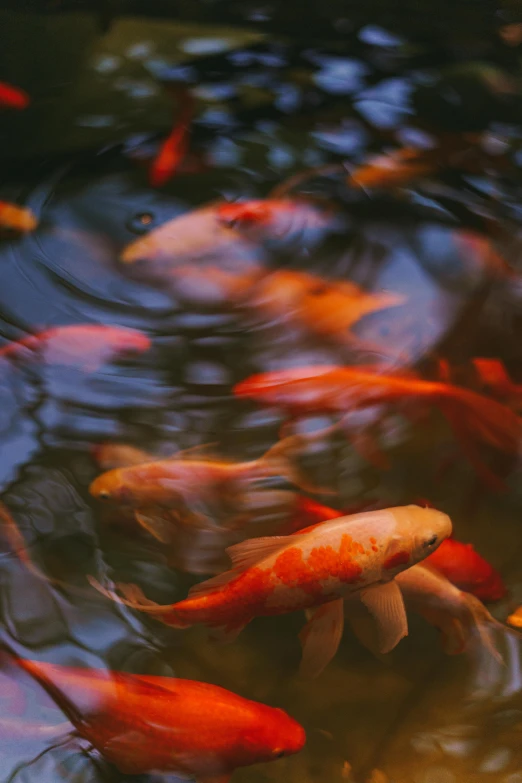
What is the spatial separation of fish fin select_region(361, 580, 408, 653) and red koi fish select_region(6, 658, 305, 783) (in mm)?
268

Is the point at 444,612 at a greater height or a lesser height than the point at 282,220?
lesser

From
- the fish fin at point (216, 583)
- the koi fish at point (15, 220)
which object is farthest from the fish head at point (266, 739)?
the koi fish at point (15, 220)

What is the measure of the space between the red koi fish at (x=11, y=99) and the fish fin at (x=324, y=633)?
106 inches

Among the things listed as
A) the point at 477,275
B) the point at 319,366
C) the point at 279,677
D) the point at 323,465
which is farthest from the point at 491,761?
the point at 477,275

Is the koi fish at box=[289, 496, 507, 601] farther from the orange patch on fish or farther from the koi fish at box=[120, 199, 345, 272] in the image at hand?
the koi fish at box=[120, 199, 345, 272]

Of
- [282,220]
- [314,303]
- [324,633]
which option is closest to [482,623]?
[324,633]

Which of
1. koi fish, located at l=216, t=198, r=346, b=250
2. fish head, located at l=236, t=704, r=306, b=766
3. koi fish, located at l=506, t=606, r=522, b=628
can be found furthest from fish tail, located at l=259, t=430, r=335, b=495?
koi fish, located at l=216, t=198, r=346, b=250

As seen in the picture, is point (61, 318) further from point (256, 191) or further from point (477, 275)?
point (477, 275)

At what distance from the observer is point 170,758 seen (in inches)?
53.7

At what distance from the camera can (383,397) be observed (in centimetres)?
212

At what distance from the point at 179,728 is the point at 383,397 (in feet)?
3.67

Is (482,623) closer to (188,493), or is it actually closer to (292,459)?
(292,459)

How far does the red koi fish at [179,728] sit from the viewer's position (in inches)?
53.7

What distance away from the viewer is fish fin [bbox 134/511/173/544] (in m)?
1.77
